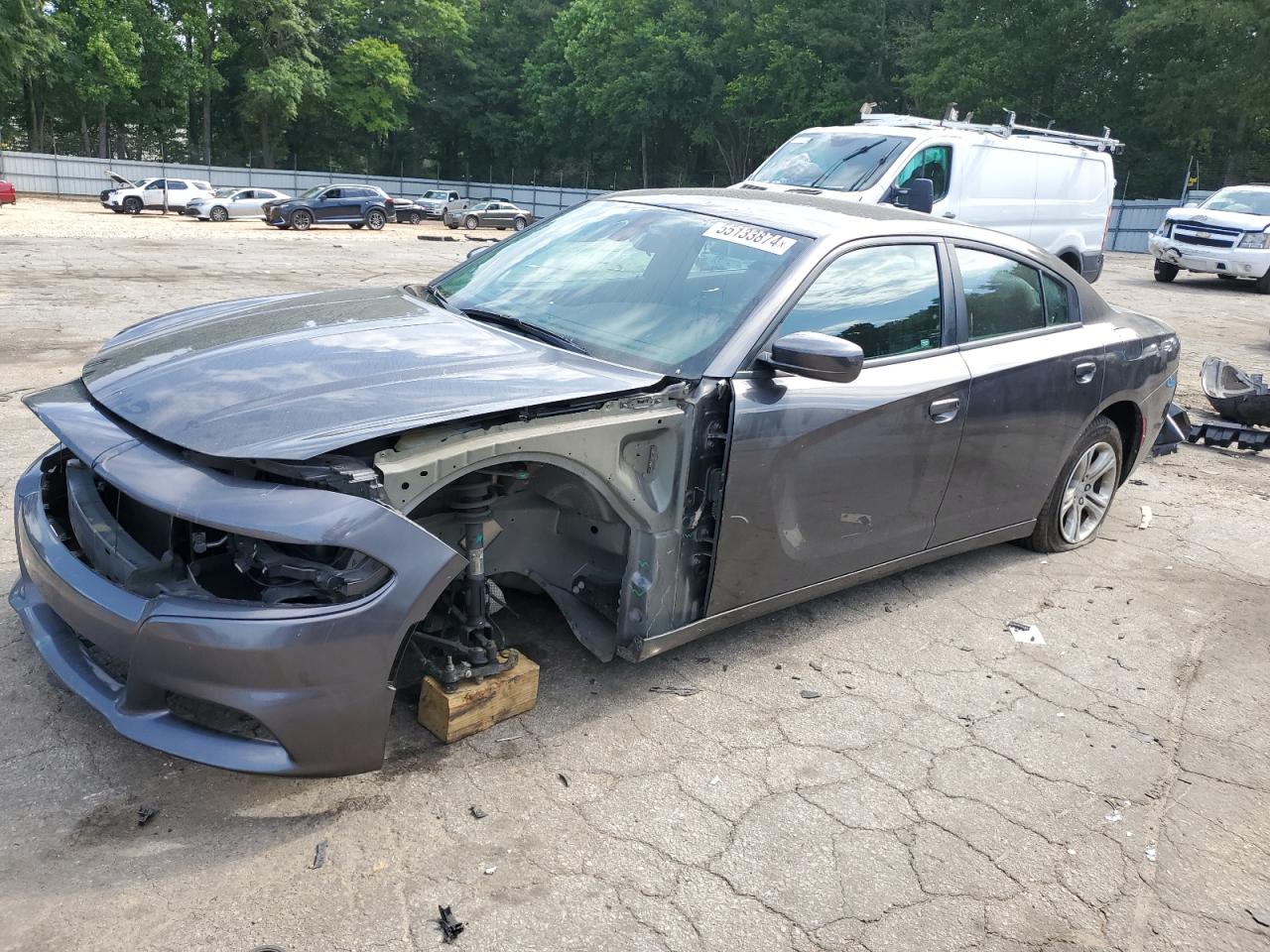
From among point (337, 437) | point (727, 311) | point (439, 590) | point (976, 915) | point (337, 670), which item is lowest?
point (976, 915)

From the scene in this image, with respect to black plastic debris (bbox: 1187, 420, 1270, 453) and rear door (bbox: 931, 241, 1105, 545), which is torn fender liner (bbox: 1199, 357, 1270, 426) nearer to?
black plastic debris (bbox: 1187, 420, 1270, 453)

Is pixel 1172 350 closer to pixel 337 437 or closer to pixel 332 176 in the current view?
pixel 337 437

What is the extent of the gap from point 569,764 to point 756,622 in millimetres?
1297

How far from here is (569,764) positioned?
3014mm

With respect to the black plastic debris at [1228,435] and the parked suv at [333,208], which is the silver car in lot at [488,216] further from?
the black plastic debris at [1228,435]

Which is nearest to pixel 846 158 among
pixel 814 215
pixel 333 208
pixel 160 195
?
pixel 814 215

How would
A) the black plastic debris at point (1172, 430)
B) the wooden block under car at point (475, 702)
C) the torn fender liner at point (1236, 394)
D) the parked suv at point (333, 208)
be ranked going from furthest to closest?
1. the parked suv at point (333, 208)
2. the torn fender liner at point (1236, 394)
3. the black plastic debris at point (1172, 430)
4. the wooden block under car at point (475, 702)

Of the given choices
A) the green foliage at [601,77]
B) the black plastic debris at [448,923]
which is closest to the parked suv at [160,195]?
the green foliage at [601,77]

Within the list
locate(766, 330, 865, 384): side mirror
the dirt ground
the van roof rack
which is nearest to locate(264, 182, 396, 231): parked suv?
the van roof rack

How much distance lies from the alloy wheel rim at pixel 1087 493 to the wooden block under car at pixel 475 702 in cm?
303

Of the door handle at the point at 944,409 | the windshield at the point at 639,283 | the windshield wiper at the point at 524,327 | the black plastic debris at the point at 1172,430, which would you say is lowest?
the black plastic debris at the point at 1172,430

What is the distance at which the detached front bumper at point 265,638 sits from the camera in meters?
2.41

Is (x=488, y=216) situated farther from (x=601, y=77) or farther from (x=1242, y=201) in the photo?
(x=1242, y=201)

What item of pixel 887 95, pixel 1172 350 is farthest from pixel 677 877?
pixel 887 95
